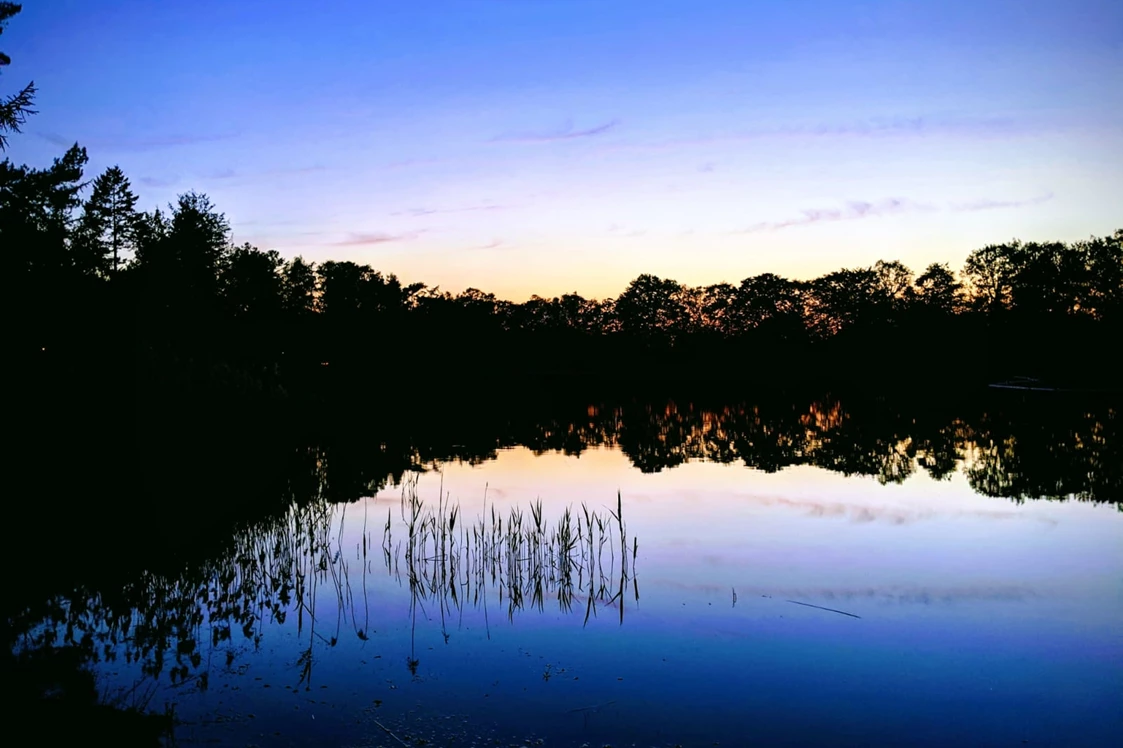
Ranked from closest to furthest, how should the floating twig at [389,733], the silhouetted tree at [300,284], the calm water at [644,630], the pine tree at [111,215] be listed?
the floating twig at [389,733] → the calm water at [644,630] → the pine tree at [111,215] → the silhouetted tree at [300,284]

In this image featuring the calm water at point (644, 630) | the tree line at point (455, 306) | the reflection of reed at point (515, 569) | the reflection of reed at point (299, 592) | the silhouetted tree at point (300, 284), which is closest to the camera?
the calm water at point (644, 630)

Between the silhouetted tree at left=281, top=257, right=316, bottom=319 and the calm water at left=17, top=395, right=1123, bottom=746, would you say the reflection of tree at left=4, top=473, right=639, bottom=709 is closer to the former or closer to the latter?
the calm water at left=17, top=395, right=1123, bottom=746

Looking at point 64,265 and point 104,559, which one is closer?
point 104,559

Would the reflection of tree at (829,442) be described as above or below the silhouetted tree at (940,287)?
below

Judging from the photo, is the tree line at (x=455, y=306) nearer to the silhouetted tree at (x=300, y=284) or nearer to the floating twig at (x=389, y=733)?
the silhouetted tree at (x=300, y=284)

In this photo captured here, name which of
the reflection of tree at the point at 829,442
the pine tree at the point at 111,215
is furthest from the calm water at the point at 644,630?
the pine tree at the point at 111,215

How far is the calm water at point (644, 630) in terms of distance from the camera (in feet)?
27.4

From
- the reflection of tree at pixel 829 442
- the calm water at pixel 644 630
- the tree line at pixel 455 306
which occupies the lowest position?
the calm water at pixel 644 630

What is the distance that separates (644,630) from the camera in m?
11.4

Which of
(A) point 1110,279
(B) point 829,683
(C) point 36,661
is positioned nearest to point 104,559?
(C) point 36,661

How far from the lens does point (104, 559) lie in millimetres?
14125

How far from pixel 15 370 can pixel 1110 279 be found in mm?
102568

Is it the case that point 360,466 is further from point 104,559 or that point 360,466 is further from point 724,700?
point 724,700

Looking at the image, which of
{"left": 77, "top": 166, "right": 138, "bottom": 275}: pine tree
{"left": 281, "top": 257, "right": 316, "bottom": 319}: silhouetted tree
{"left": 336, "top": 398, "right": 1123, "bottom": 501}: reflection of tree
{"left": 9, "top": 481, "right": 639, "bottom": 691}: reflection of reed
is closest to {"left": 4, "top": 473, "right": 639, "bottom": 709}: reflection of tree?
{"left": 9, "top": 481, "right": 639, "bottom": 691}: reflection of reed
